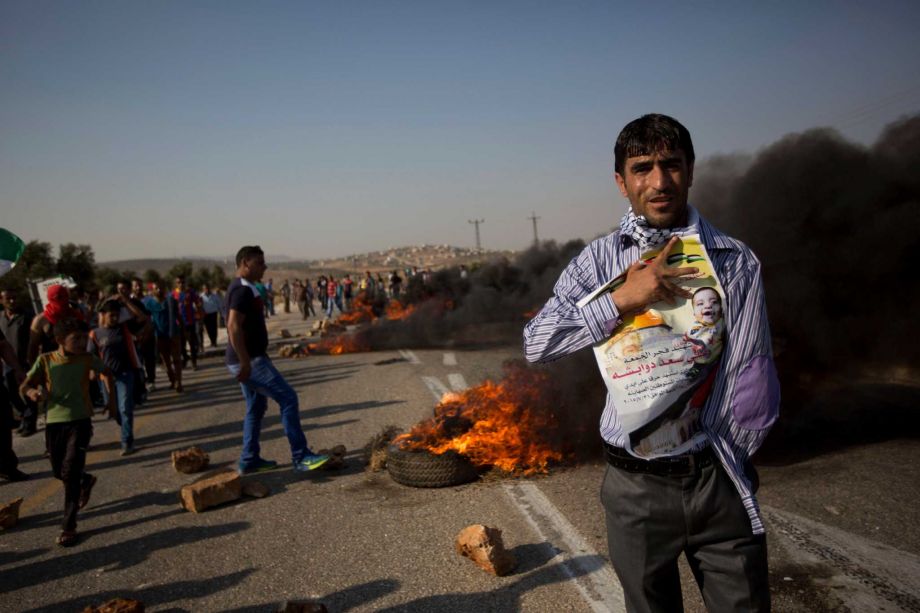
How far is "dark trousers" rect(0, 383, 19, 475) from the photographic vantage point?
627cm

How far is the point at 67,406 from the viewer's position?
5125mm

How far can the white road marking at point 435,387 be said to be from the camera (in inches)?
352

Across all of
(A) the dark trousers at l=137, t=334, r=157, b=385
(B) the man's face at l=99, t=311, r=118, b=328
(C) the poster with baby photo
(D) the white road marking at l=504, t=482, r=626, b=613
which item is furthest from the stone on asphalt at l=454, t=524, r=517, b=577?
(A) the dark trousers at l=137, t=334, r=157, b=385

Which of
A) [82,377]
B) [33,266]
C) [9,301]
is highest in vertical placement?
[33,266]

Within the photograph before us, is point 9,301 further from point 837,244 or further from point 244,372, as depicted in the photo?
point 837,244

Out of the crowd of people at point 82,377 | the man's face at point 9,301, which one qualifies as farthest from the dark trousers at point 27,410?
the man's face at point 9,301

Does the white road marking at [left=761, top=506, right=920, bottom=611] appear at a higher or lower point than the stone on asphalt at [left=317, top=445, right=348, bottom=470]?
lower

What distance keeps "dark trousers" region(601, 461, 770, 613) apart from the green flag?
19.5 ft

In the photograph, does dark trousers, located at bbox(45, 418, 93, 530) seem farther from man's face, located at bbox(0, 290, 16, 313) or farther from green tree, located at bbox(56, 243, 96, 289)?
green tree, located at bbox(56, 243, 96, 289)

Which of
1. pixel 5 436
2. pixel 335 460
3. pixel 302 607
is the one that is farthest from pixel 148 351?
pixel 302 607

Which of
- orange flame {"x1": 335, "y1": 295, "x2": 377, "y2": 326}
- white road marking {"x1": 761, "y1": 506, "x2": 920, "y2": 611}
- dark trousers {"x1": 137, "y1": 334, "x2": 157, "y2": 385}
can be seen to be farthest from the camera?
orange flame {"x1": 335, "y1": 295, "x2": 377, "y2": 326}

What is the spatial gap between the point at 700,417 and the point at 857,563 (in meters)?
2.51

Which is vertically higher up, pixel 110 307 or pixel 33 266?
pixel 33 266

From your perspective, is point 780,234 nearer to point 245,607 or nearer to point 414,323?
point 245,607
